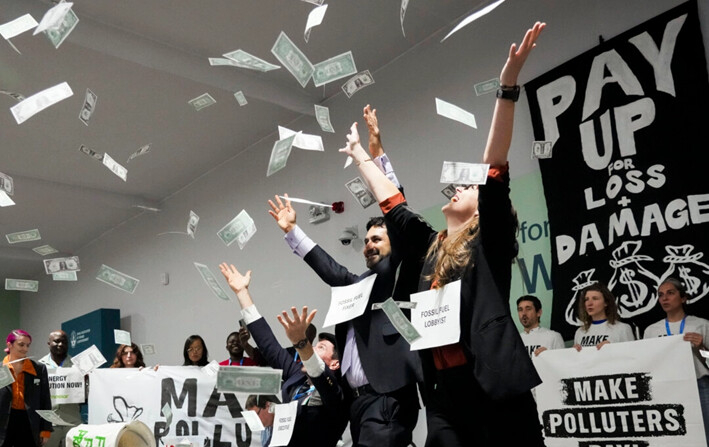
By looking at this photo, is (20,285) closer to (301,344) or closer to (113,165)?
(113,165)

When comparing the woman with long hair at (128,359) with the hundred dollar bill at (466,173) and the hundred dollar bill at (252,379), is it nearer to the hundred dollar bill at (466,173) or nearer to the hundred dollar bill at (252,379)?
the hundred dollar bill at (252,379)

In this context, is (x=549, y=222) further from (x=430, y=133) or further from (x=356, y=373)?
(x=356, y=373)

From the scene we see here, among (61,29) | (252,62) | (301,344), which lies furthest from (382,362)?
(252,62)

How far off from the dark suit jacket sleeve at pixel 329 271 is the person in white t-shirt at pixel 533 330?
1732 millimetres

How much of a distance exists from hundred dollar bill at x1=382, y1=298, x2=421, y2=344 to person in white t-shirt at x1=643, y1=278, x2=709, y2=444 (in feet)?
7.20

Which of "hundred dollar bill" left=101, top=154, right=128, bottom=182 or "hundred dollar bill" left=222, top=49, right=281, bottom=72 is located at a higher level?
"hundred dollar bill" left=222, top=49, right=281, bottom=72

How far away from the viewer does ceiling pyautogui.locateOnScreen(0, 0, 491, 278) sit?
18.5ft

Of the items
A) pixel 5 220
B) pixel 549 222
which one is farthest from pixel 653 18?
pixel 5 220

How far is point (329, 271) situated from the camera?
314 cm

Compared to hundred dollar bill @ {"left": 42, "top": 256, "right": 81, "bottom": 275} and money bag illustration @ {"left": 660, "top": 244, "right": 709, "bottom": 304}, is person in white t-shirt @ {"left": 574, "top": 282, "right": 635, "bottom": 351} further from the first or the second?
hundred dollar bill @ {"left": 42, "top": 256, "right": 81, "bottom": 275}

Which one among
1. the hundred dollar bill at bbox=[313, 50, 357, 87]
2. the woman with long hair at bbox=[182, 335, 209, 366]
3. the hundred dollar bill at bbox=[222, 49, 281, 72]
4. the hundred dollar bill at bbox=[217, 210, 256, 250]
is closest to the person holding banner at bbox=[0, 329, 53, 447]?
the woman with long hair at bbox=[182, 335, 209, 366]

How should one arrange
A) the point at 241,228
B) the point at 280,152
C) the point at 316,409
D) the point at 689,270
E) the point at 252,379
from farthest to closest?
the point at 689,270 < the point at 280,152 < the point at 241,228 < the point at 316,409 < the point at 252,379

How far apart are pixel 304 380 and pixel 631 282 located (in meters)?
2.17

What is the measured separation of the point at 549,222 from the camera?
4.80 m
